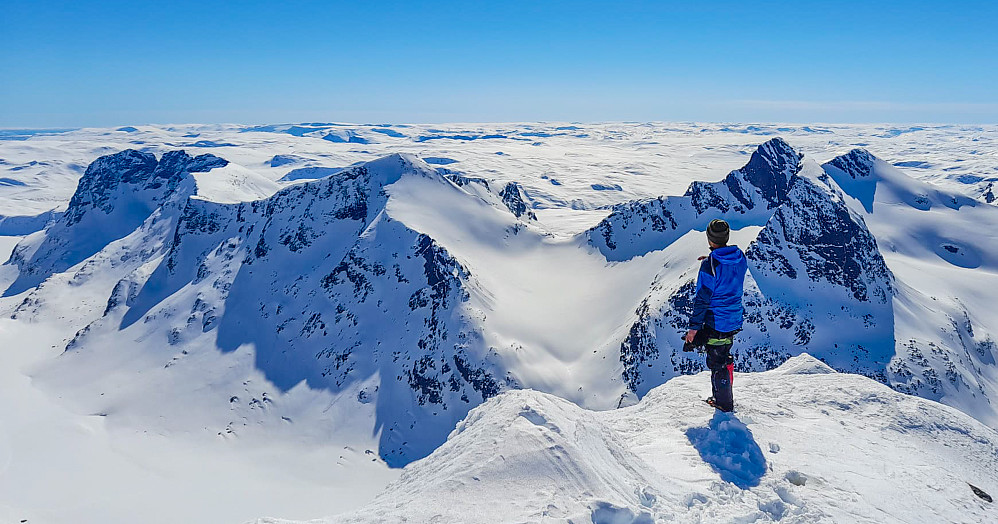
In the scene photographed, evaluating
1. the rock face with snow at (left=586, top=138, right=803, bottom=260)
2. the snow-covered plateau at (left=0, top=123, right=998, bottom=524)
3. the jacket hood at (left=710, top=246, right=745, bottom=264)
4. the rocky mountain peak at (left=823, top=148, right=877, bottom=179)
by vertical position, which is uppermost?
the jacket hood at (left=710, top=246, right=745, bottom=264)

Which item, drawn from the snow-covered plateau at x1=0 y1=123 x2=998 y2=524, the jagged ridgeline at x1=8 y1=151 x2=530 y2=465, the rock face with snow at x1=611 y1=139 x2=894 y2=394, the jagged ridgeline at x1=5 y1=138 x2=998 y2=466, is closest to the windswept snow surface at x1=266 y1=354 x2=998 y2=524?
the snow-covered plateau at x1=0 y1=123 x2=998 y2=524

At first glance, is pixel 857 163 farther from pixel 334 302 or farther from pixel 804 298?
pixel 334 302

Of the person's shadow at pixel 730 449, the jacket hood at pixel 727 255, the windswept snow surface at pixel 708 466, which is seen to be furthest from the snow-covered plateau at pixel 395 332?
the jacket hood at pixel 727 255

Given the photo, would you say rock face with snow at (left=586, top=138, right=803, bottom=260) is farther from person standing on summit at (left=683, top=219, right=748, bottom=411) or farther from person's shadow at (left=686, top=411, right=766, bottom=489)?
person's shadow at (left=686, top=411, right=766, bottom=489)

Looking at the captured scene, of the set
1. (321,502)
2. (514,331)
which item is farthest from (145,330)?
(514,331)

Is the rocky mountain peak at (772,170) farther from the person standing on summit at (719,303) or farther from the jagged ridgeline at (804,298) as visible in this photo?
the person standing on summit at (719,303)

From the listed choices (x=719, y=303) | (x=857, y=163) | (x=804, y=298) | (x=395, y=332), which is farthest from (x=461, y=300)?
(x=857, y=163)
